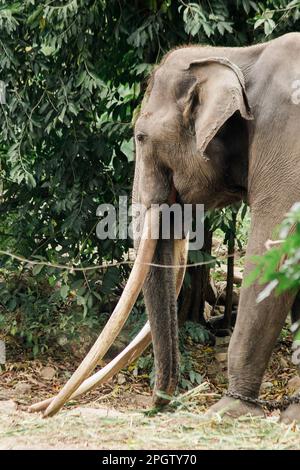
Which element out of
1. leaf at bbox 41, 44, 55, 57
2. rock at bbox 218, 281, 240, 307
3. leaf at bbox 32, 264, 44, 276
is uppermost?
leaf at bbox 41, 44, 55, 57

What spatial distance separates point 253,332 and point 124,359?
3.17 ft

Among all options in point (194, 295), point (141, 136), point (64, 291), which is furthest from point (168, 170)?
point (194, 295)

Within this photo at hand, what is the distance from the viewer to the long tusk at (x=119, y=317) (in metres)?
6.37

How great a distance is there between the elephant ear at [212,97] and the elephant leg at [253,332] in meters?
0.59

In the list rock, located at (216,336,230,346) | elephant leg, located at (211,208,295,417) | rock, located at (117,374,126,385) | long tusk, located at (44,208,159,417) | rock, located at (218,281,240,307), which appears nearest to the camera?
elephant leg, located at (211,208,295,417)

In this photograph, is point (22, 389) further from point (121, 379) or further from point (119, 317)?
point (119, 317)

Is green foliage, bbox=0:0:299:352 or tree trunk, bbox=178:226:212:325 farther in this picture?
tree trunk, bbox=178:226:212:325

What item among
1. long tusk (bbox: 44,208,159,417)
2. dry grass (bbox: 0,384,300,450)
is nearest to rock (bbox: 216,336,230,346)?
long tusk (bbox: 44,208,159,417)

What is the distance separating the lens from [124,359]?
6.79 m

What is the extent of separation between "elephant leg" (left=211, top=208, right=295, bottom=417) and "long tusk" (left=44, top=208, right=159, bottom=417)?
679 millimetres

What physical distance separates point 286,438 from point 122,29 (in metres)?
4.71

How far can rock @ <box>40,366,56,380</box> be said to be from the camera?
379 inches

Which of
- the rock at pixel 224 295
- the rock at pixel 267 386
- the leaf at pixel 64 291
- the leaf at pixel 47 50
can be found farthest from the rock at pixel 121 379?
the leaf at pixel 47 50

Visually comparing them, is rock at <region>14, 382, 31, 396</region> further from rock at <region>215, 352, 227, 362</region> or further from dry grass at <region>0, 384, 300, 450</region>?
dry grass at <region>0, 384, 300, 450</region>
